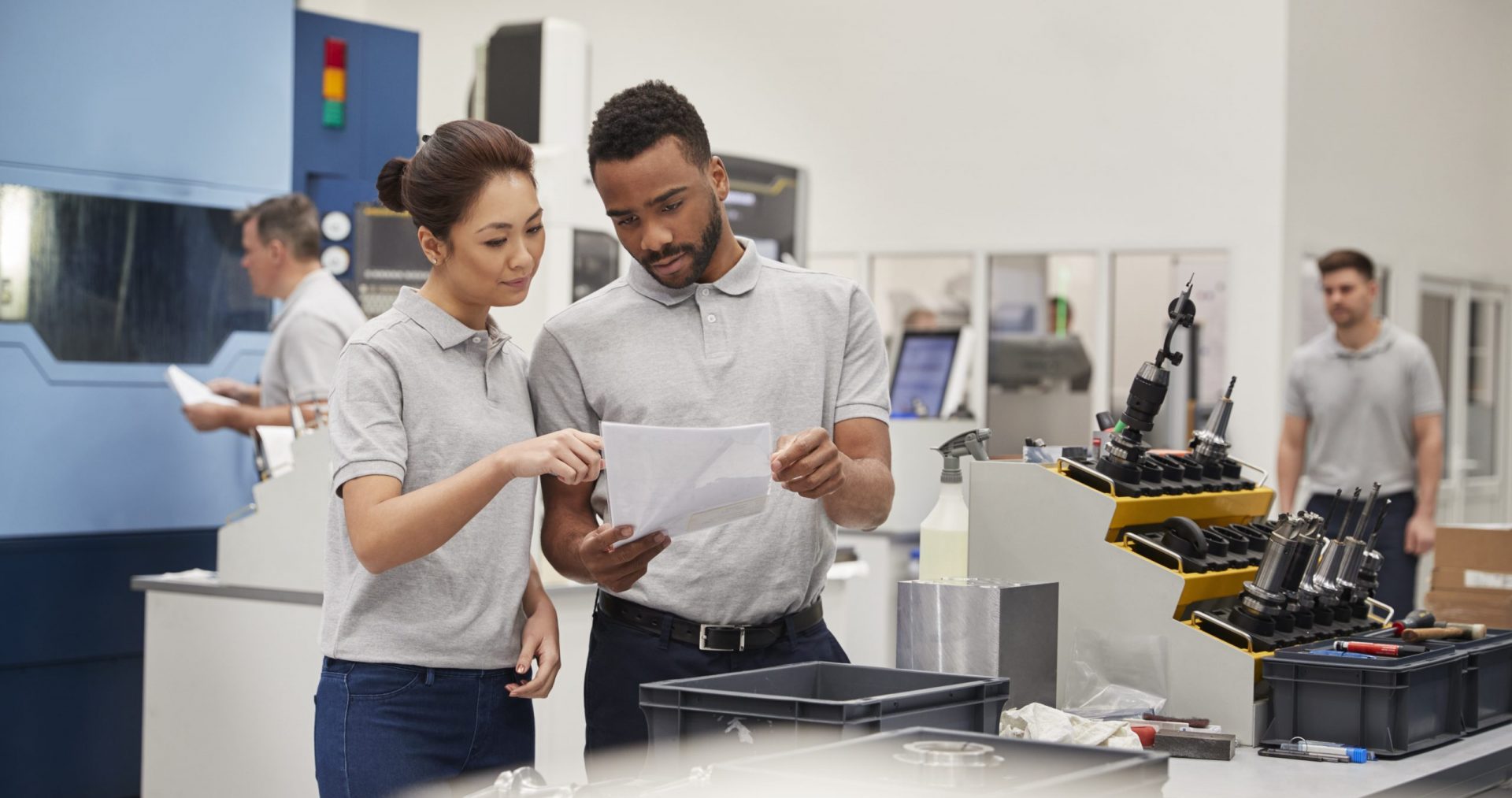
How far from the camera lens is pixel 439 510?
167 centimetres

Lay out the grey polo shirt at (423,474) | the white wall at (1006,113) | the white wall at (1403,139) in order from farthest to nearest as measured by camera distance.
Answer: the white wall at (1403,139) < the white wall at (1006,113) < the grey polo shirt at (423,474)

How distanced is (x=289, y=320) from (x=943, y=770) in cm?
320

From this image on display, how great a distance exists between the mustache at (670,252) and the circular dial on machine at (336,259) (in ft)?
9.40

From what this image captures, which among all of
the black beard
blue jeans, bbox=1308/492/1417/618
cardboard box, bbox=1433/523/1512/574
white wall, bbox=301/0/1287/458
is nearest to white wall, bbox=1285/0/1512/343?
white wall, bbox=301/0/1287/458

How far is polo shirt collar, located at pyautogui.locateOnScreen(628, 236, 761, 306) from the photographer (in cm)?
207

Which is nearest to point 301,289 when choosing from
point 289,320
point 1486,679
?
point 289,320

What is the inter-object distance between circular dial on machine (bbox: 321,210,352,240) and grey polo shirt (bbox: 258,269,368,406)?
0.48 m

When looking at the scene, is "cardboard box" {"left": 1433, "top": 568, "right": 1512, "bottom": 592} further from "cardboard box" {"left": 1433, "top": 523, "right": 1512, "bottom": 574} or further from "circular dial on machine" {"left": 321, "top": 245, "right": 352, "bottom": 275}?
"circular dial on machine" {"left": 321, "top": 245, "right": 352, "bottom": 275}

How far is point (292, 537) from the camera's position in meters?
3.45

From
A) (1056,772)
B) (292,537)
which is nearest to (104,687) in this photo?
(292,537)

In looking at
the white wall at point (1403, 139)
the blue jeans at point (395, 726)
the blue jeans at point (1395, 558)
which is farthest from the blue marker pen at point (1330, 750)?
the white wall at point (1403, 139)

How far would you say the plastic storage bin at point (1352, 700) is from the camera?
1969mm

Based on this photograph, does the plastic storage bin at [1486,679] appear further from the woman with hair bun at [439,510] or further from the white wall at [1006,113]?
the white wall at [1006,113]

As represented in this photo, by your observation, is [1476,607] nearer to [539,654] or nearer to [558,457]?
[539,654]
